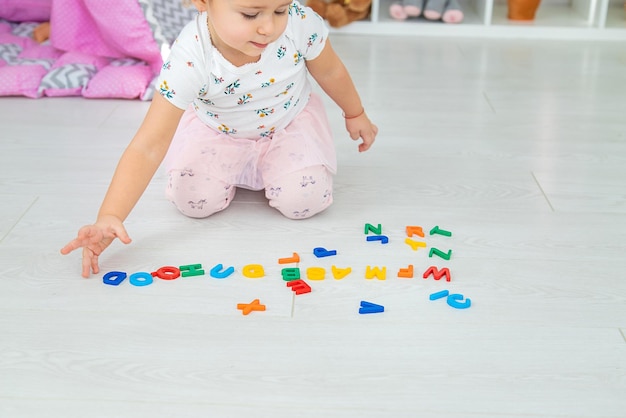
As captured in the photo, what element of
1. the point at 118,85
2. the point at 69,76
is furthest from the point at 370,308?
the point at 69,76

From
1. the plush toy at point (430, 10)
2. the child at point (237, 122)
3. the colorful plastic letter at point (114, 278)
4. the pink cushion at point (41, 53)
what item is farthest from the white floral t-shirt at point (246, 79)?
the plush toy at point (430, 10)

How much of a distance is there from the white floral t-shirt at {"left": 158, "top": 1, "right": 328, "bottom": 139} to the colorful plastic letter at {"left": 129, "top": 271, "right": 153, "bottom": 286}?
0.25 meters

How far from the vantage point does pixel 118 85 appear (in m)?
1.83

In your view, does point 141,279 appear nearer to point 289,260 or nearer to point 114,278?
point 114,278

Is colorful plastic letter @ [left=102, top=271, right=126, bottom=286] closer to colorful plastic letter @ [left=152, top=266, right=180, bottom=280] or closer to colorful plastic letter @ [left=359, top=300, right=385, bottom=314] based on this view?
colorful plastic letter @ [left=152, top=266, right=180, bottom=280]

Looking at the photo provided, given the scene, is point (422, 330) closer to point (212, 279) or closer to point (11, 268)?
point (212, 279)

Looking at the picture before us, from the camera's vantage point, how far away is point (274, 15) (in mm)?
1013

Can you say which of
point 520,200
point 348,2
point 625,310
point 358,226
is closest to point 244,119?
point 358,226

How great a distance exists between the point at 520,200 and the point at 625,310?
1.20 feet

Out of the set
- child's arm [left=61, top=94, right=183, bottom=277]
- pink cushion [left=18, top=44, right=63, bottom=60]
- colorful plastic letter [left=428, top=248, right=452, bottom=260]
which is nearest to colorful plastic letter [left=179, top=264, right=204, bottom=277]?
child's arm [left=61, top=94, right=183, bottom=277]

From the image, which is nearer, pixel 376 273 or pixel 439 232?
pixel 376 273

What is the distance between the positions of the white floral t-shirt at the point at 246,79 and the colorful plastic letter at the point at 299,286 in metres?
0.30

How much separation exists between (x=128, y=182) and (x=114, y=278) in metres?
0.14

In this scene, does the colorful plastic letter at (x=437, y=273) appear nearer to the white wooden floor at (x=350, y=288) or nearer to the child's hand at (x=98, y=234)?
the white wooden floor at (x=350, y=288)
